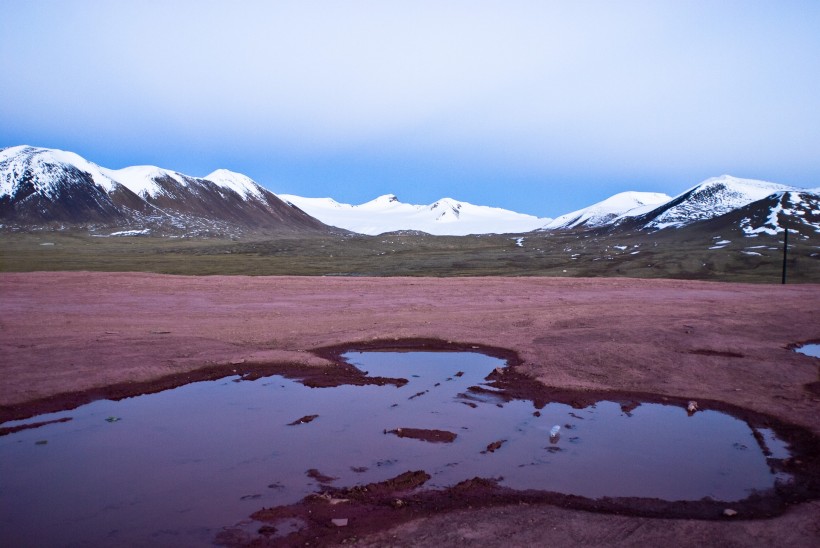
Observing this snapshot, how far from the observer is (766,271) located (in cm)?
7162

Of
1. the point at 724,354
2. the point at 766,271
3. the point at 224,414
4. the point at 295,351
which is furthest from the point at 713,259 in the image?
the point at 224,414

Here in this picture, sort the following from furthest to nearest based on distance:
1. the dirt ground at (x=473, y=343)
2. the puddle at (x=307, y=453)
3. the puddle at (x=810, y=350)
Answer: the puddle at (x=810, y=350) → the puddle at (x=307, y=453) → the dirt ground at (x=473, y=343)

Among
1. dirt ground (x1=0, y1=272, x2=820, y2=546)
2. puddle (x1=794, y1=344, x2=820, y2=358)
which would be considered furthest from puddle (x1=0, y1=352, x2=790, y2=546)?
puddle (x1=794, y1=344, x2=820, y2=358)

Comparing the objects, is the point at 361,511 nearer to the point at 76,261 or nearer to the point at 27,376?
the point at 27,376

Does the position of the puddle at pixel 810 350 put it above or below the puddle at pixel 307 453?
above

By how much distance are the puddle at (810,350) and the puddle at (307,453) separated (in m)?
8.90

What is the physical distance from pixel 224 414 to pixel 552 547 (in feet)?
27.2

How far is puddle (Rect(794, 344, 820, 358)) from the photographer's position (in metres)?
20.5

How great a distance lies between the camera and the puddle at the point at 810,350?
20492mm

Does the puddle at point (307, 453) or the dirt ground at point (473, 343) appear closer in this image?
the dirt ground at point (473, 343)

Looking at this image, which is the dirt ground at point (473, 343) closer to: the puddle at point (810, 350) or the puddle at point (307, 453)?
the puddle at point (810, 350)

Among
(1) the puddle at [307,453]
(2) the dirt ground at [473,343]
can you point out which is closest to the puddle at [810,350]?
(2) the dirt ground at [473,343]

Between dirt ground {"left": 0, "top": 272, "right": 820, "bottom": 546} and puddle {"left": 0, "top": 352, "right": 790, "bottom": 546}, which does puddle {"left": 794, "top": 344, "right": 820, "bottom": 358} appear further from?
puddle {"left": 0, "top": 352, "right": 790, "bottom": 546}

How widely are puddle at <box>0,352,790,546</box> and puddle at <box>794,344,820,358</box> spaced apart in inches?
350
